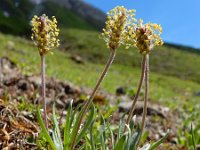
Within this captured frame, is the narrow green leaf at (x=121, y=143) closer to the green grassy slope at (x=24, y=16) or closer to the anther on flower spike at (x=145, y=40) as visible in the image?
the anther on flower spike at (x=145, y=40)

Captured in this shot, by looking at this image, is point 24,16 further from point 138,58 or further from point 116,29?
point 116,29

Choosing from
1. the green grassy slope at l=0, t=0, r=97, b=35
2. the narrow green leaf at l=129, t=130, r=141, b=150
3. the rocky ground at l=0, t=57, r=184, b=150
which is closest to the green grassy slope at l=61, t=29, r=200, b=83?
the green grassy slope at l=0, t=0, r=97, b=35

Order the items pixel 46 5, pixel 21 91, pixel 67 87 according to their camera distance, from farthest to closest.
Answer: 1. pixel 46 5
2. pixel 67 87
3. pixel 21 91

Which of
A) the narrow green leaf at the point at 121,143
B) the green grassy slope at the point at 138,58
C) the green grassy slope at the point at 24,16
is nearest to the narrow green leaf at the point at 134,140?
the narrow green leaf at the point at 121,143

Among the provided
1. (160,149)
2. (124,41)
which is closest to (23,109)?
(160,149)

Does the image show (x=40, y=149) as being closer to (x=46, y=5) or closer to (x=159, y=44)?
(x=159, y=44)

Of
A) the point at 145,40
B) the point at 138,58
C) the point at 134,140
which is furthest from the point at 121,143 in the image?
the point at 138,58

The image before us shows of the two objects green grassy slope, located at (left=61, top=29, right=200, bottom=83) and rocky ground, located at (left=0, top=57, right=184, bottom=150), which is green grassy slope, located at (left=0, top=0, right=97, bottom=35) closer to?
green grassy slope, located at (left=61, top=29, right=200, bottom=83)
